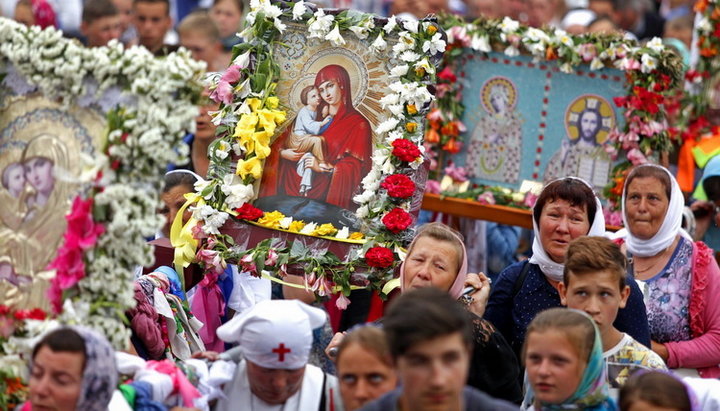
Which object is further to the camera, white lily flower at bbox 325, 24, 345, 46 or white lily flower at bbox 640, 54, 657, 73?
white lily flower at bbox 640, 54, 657, 73

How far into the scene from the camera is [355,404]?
5371 mm

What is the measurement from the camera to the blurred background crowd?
11625 mm

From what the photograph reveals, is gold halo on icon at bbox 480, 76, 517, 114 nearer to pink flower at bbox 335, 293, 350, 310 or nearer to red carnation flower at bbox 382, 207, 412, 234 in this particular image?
red carnation flower at bbox 382, 207, 412, 234

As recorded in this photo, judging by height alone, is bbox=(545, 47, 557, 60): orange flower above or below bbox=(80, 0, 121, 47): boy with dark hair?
below

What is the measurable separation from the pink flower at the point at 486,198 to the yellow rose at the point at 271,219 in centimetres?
250

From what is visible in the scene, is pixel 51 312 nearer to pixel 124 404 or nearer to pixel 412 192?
pixel 124 404

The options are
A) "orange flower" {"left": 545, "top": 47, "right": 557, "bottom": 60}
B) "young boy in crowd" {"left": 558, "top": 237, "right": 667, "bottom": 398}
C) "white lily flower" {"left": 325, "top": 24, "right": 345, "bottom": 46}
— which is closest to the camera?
"young boy in crowd" {"left": 558, "top": 237, "right": 667, "bottom": 398}

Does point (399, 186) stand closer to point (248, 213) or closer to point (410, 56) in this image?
point (410, 56)

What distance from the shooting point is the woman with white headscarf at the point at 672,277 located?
7.66 m

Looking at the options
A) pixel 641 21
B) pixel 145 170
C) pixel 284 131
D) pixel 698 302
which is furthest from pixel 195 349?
pixel 641 21

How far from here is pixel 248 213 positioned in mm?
7754

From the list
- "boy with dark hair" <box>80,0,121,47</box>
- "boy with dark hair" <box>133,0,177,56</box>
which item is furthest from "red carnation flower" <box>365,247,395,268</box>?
"boy with dark hair" <box>133,0,177,56</box>

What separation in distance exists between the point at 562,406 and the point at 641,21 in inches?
450

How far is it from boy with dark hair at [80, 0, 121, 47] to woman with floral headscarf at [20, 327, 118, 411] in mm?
6721
